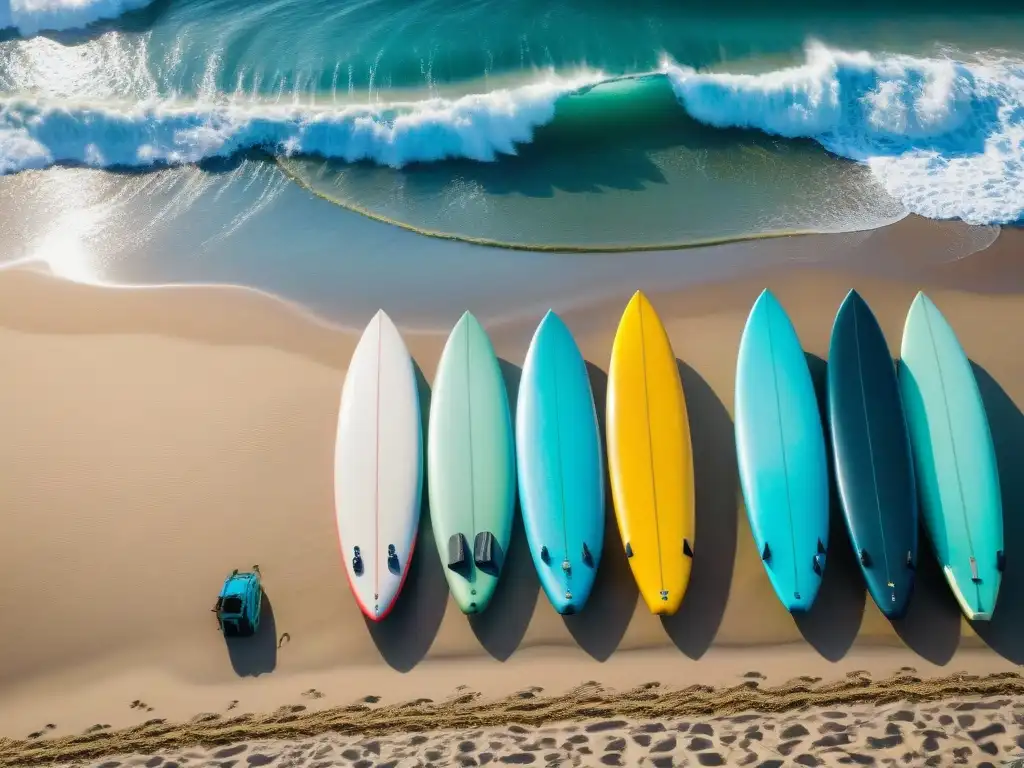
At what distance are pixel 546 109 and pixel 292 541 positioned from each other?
9477 millimetres

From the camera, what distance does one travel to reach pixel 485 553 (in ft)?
33.5

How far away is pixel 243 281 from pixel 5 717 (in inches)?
264

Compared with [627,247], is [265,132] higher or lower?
higher

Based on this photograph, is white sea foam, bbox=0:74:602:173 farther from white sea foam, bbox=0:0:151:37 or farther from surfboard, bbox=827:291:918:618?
surfboard, bbox=827:291:918:618

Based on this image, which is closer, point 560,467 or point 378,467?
point 560,467

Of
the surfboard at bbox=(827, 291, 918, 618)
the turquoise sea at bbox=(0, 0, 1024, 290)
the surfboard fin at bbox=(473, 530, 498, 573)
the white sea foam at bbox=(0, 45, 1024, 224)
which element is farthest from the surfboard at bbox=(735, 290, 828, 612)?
the white sea foam at bbox=(0, 45, 1024, 224)

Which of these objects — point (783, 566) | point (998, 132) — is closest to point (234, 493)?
point (783, 566)

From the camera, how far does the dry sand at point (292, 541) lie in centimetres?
973

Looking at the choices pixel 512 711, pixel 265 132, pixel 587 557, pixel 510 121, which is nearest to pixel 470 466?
pixel 587 557

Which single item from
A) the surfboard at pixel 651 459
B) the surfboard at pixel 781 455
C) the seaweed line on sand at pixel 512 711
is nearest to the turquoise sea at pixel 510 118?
the surfboard at pixel 651 459

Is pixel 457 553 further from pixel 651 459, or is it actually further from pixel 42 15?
pixel 42 15

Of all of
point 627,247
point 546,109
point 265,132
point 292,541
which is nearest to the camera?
point 292,541

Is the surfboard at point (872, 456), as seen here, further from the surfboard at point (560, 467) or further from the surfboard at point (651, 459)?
the surfboard at point (560, 467)

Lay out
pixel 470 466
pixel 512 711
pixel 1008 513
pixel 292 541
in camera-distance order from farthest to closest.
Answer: pixel 470 466
pixel 292 541
pixel 1008 513
pixel 512 711
